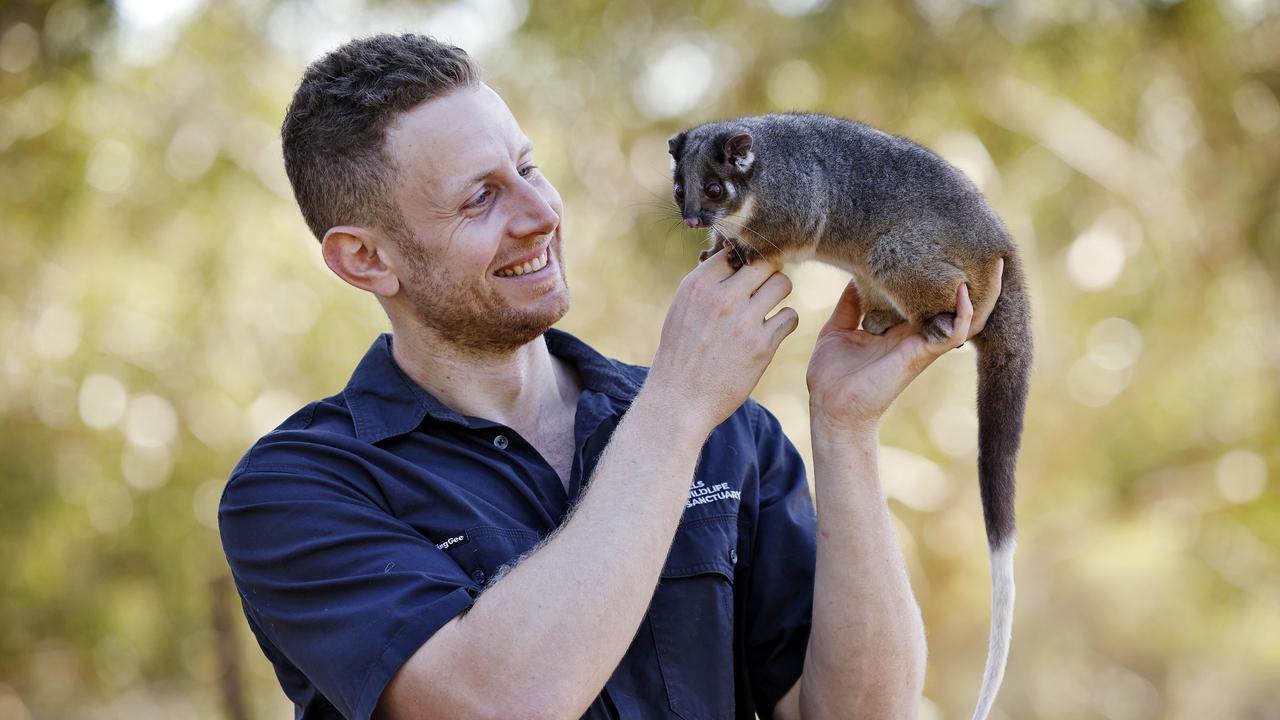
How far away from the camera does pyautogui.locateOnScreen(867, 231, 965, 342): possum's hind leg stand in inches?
112

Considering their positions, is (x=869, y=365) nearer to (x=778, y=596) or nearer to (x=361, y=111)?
(x=778, y=596)

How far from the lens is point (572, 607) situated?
85.3 inches

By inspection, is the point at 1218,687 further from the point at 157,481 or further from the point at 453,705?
the point at 453,705

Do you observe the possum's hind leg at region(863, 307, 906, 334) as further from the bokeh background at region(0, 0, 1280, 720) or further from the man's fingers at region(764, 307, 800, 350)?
the bokeh background at region(0, 0, 1280, 720)

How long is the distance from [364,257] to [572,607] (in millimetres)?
1216

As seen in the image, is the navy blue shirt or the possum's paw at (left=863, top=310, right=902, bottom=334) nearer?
the navy blue shirt

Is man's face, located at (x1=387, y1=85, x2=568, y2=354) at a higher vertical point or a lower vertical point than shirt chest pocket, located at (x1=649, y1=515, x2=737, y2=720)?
higher

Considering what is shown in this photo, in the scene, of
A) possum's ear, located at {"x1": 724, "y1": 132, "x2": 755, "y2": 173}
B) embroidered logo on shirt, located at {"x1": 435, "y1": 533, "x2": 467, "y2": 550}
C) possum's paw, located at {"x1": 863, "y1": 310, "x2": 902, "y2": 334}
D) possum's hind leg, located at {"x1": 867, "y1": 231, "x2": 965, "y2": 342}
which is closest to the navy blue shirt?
embroidered logo on shirt, located at {"x1": 435, "y1": 533, "x2": 467, "y2": 550}

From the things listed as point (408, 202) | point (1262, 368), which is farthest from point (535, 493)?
point (1262, 368)

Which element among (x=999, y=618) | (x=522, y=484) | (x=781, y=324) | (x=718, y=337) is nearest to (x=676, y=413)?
(x=718, y=337)

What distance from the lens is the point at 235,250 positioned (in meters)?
12.4

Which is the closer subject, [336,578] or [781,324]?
[336,578]

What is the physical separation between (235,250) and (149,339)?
5.05 feet

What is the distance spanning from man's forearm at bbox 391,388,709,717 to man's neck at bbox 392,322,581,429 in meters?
0.67
